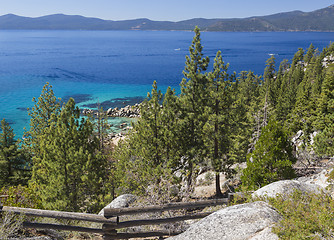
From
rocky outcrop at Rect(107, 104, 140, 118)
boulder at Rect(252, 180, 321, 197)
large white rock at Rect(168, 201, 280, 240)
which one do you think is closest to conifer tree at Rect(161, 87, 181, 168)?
boulder at Rect(252, 180, 321, 197)

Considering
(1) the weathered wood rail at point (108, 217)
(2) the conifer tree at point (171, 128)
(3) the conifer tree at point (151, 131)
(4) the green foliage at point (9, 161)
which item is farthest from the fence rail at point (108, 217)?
(4) the green foliage at point (9, 161)

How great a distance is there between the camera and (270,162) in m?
13.0

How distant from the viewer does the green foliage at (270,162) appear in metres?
12.8

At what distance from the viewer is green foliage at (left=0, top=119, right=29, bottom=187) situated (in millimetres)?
24922

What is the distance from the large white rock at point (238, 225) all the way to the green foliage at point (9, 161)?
24164 mm

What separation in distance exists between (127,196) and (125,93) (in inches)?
2900

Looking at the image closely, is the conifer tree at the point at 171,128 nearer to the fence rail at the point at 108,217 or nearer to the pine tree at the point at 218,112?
the pine tree at the point at 218,112

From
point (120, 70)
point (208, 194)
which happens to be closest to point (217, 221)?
point (208, 194)

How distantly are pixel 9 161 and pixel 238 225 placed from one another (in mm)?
26051

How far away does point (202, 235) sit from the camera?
6500 mm

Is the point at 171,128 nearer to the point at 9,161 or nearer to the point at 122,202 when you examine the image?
the point at 122,202

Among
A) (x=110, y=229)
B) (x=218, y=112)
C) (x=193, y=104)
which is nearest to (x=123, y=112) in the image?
A: (x=193, y=104)

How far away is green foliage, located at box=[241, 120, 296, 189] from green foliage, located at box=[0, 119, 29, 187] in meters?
22.6

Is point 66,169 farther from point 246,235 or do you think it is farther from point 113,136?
point 113,136
